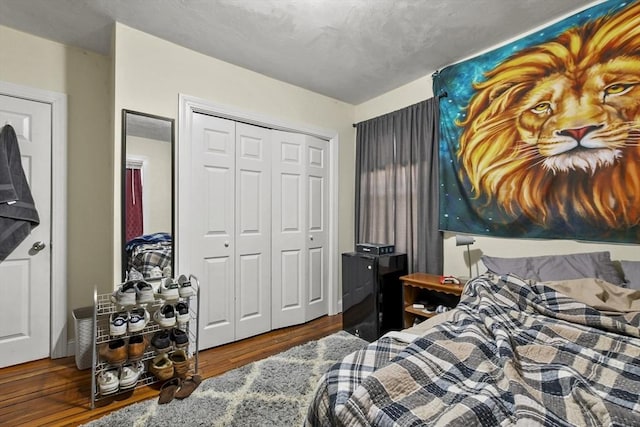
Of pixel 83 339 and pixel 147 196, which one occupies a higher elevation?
pixel 147 196

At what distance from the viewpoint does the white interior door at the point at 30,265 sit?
2.13 meters

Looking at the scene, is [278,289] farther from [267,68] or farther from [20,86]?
[20,86]

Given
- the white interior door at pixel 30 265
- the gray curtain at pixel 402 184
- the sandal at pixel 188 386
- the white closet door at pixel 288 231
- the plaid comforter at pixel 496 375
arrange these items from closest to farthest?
1. the plaid comforter at pixel 496 375
2. the sandal at pixel 188 386
3. the white interior door at pixel 30 265
4. the gray curtain at pixel 402 184
5. the white closet door at pixel 288 231

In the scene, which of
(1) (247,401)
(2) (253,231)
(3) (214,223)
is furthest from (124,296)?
(2) (253,231)

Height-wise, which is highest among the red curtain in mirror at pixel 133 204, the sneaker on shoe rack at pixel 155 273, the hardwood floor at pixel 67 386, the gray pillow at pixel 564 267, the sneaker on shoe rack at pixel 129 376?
the red curtain in mirror at pixel 133 204

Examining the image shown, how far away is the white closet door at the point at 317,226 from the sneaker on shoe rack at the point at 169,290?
143 centimetres

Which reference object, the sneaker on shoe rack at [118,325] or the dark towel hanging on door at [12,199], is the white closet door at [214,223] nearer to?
the sneaker on shoe rack at [118,325]

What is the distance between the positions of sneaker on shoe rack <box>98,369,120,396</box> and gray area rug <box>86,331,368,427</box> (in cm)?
15

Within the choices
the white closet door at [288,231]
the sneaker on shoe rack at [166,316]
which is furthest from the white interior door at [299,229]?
the sneaker on shoe rack at [166,316]

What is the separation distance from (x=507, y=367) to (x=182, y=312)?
1938 millimetres

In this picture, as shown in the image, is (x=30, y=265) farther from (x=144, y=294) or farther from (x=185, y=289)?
(x=185, y=289)

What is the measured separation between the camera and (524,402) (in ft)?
2.45

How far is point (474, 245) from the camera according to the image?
2377 millimetres

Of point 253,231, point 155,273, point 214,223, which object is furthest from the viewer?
point 253,231
